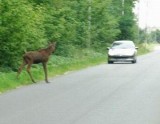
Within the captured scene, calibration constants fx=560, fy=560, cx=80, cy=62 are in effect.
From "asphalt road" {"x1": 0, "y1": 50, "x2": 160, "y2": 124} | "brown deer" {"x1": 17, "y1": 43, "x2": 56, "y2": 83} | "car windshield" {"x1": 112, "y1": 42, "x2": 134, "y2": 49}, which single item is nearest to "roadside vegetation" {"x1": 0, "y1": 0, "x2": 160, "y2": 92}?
"brown deer" {"x1": 17, "y1": 43, "x2": 56, "y2": 83}

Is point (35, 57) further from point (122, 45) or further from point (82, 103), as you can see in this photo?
point (122, 45)

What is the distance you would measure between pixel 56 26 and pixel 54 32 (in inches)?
21.9

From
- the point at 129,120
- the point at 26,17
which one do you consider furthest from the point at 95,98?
the point at 26,17

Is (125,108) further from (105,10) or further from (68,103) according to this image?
(105,10)

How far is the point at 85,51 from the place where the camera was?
43625mm

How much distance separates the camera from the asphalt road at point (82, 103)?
11.1 meters

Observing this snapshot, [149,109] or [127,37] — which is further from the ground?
[149,109]

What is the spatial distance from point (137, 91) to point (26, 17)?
7293 millimetres

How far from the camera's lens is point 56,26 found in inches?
1278

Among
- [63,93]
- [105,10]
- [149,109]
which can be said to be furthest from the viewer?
[105,10]

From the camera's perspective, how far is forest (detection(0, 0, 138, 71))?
22.5 m

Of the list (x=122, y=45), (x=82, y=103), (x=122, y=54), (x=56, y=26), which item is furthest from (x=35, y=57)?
(x=122, y=45)

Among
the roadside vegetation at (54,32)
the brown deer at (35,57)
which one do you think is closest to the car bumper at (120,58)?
the roadside vegetation at (54,32)

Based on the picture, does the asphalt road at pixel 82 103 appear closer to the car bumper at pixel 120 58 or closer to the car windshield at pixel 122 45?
the car bumper at pixel 120 58
